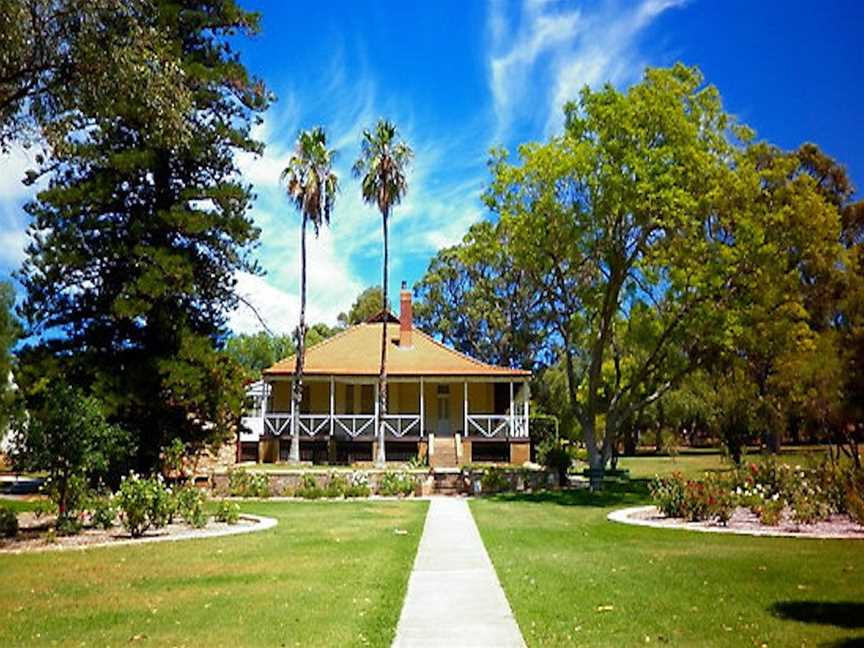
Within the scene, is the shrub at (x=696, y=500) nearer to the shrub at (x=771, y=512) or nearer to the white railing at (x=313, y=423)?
the shrub at (x=771, y=512)

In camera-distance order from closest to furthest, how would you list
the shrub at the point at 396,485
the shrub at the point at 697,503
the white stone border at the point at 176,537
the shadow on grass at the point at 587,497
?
the white stone border at the point at 176,537 < the shrub at the point at 697,503 < the shadow on grass at the point at 587,497 < the shrub at the point at 396,485

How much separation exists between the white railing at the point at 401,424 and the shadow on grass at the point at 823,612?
26132mm

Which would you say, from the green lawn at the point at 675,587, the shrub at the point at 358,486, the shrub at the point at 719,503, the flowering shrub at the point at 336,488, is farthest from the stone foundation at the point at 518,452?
the green lawn at the point at 675,587

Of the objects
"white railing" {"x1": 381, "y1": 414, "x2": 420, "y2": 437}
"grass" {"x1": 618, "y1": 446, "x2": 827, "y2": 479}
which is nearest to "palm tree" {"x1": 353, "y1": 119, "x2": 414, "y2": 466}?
"white railing" {"x1": 381, "y1": 414, "x2": 420, "y2": 437}

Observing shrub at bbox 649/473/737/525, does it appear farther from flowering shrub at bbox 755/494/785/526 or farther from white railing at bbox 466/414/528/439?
white railing at bbox 466/414/528/439

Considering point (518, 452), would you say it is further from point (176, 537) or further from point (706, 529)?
point (176, 537)

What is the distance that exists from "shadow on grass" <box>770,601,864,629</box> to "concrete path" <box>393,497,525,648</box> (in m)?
2.64

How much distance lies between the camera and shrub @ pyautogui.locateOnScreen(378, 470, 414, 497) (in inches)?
882

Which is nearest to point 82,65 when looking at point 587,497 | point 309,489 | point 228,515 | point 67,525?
point 67,525

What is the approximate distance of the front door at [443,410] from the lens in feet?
118

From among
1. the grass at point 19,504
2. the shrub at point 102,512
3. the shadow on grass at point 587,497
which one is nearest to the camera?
the shrub at point 102,512

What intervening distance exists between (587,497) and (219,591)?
14.9 m

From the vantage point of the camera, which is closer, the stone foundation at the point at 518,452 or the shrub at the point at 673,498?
the shrub at the point at 673,498

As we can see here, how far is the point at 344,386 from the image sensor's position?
119ft
